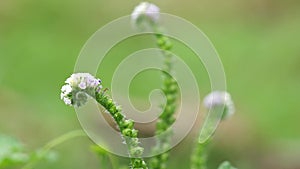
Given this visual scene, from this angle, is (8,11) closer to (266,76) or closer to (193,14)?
(193,14)

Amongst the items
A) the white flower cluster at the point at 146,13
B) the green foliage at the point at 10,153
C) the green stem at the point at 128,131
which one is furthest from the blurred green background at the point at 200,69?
the green stem at the point at 128,131

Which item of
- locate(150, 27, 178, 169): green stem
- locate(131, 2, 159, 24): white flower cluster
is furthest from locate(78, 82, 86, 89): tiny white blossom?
locate(131, 2, 159, 24): white flower cluster

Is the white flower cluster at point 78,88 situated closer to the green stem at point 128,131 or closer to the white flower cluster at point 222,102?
the green stem at point 128,131

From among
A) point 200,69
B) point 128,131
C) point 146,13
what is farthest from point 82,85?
point 200,69

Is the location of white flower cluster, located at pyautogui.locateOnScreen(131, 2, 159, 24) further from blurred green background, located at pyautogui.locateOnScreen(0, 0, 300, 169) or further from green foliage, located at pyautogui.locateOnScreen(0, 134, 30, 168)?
blurred green background, located at pyautogui.locateOnScreen(0, 0, 300, 169)

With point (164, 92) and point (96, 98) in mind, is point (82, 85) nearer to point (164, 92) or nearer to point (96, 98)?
point (96, 98)

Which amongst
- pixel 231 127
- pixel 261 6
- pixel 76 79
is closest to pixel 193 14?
pixel 261 6
